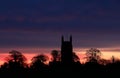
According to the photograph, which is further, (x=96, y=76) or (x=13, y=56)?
(x=13, y=56)

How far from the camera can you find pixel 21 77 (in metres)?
81.2

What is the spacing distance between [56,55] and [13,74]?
219ft

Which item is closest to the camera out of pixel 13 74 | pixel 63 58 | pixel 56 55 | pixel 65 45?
pixel 13 74

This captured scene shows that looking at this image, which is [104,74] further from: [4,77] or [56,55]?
[56,55]

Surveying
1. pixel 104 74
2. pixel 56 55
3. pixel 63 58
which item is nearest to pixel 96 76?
pixel 104 74

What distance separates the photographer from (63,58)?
6531 inches

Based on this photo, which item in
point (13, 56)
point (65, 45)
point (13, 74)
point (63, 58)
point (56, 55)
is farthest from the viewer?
point (65, 45)

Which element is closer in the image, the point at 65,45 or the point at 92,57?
the point at 92,57

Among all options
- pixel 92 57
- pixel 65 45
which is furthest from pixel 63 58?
pixel 92 57

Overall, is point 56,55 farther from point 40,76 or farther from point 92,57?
point 40,76

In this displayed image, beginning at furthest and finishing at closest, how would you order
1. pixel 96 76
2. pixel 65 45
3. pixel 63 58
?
pixel 65 45 < pixel 63 58 < pixel 96 76

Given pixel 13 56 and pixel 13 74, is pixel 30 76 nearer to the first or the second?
pixel 13 74

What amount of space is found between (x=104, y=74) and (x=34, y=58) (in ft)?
207

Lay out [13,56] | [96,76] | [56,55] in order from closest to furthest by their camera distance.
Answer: [96,76], [13,56], [56,55]
